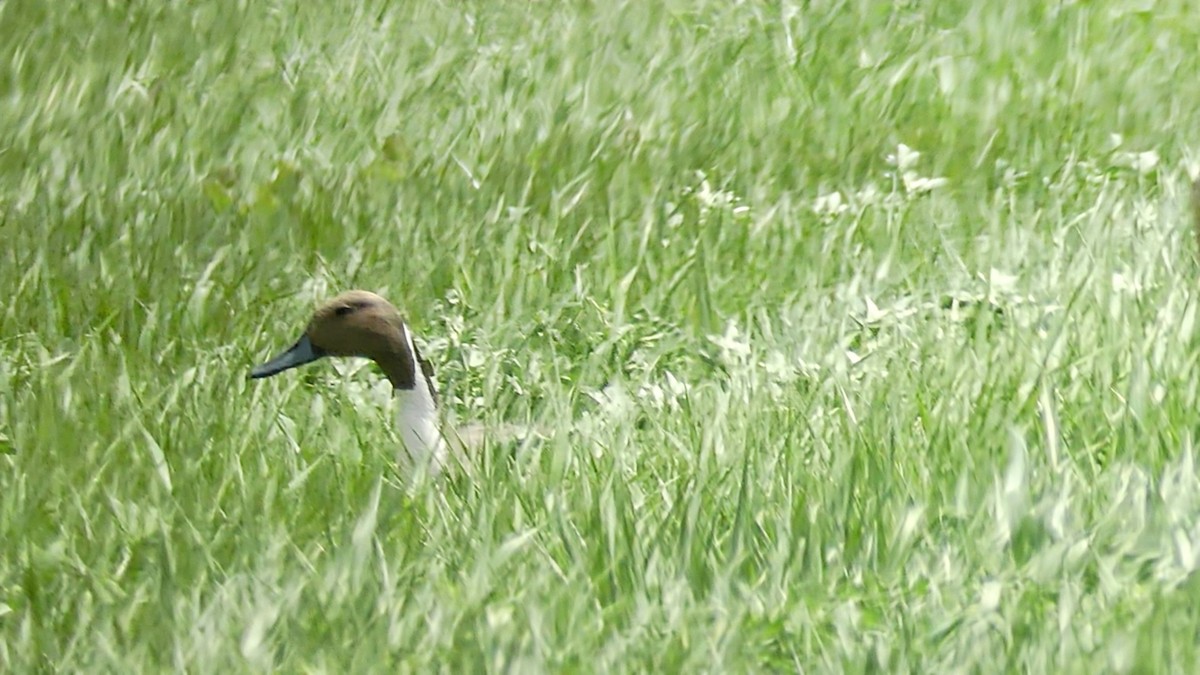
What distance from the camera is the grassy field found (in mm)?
2922

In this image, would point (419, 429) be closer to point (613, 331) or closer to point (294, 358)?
point (294, 358)

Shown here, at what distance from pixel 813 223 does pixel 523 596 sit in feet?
7.51

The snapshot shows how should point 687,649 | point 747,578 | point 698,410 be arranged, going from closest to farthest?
point 687,649 < point 747,578 < point 698,410

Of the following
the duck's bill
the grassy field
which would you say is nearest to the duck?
the duck's bill

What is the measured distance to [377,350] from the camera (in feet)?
12.9

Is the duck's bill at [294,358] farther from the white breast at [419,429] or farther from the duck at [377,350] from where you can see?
the white breast at [419,429]

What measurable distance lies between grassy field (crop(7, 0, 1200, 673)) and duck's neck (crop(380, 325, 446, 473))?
88mm

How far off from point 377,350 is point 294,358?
0.21 metres

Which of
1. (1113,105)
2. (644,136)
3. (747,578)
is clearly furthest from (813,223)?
(747,578)

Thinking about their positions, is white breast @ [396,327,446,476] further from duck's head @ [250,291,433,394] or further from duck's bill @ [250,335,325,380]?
duck's bill @ [250,335,325,380]

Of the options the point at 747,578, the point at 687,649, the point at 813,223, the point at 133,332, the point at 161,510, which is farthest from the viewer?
the point at 813,223

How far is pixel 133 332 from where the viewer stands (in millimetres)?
4480

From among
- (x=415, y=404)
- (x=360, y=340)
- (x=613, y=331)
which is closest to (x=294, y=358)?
(x=360, y=340)

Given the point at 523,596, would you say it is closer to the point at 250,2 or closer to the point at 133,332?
the point at 133,332
